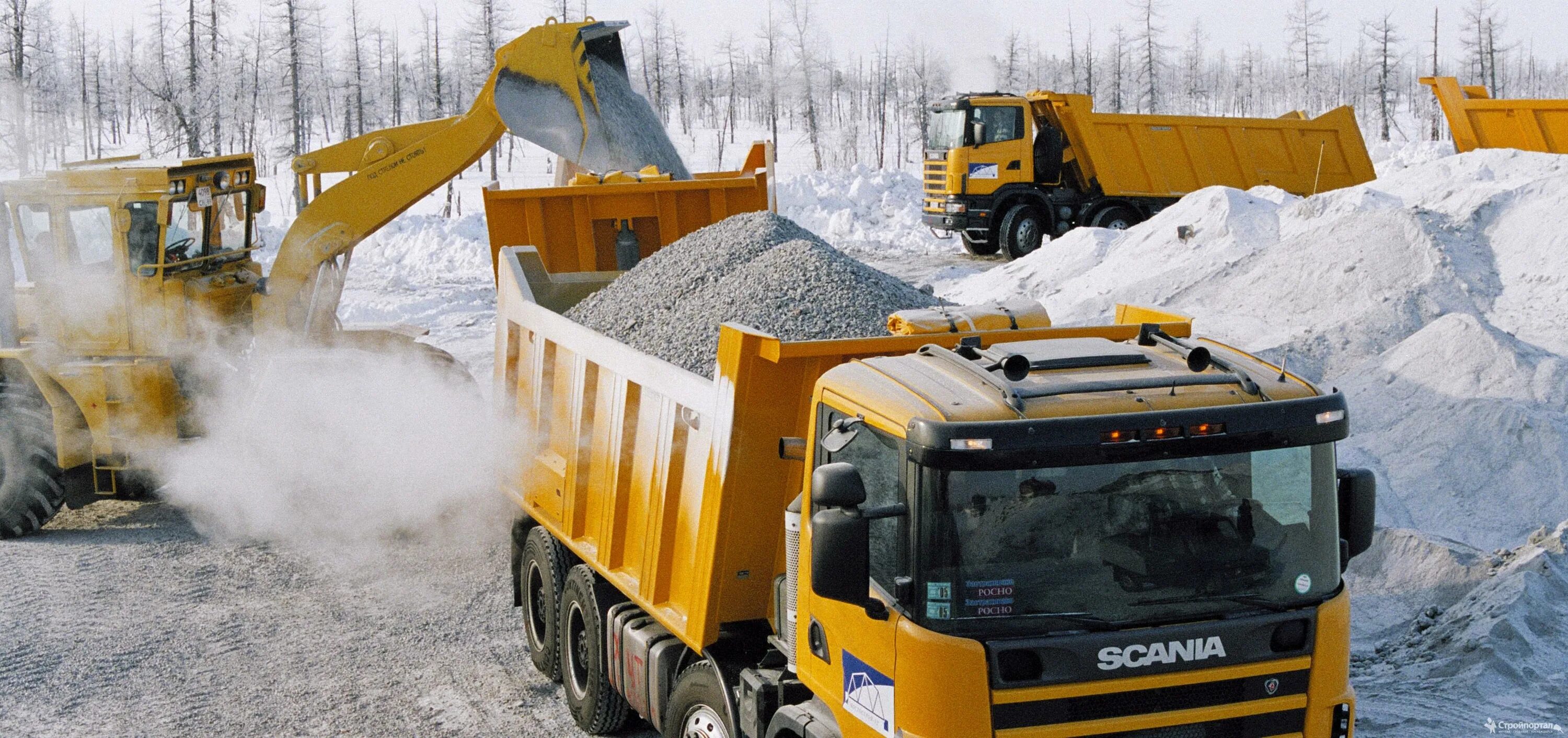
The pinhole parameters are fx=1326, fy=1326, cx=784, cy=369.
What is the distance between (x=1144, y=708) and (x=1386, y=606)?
184 inches

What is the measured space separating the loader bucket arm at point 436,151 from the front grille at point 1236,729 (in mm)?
8259

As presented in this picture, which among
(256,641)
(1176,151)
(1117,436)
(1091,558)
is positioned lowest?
(256,641)

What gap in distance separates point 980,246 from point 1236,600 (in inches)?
934

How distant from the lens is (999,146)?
25578 mm

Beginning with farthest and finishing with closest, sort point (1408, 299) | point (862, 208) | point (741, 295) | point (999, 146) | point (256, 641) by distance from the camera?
point (862, 208)
point (999, 146)
point (1408, 299)
point (256, 641)
point (741, 295)

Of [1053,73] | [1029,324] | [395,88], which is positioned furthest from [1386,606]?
[1053,73]

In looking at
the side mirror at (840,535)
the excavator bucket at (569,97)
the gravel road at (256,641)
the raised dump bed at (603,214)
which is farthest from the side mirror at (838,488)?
the excavator bucket at (569,97)

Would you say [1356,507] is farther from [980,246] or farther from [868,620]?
[980,246]

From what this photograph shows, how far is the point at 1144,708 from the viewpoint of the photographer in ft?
12.7

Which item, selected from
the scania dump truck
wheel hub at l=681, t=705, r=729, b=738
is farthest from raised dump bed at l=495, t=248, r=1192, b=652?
wheel hub at l=681, t=705, r=729, b=738

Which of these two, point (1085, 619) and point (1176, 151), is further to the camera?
point (1176, 151)

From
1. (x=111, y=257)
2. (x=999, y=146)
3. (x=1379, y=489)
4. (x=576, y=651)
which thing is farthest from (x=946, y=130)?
(x=576, y=651)

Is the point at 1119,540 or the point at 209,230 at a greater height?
the point at 209,230

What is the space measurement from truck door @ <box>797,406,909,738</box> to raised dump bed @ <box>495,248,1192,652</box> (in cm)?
47
